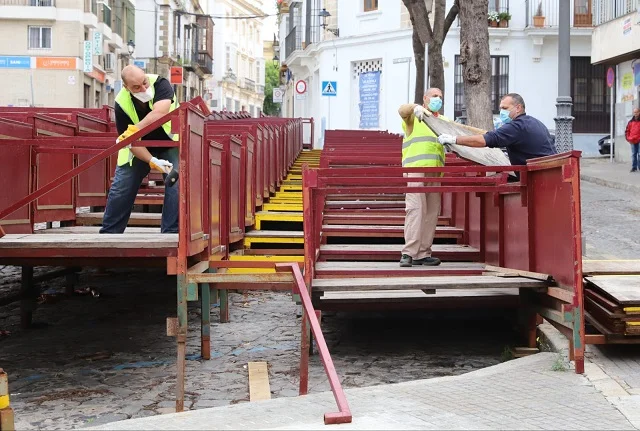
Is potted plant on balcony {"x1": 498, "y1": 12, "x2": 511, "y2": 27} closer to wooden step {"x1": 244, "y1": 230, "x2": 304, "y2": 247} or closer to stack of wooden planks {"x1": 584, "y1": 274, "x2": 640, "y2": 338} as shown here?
wooden step {"x1": 244, "y1": 230, "x2": 304, "y2": 247}

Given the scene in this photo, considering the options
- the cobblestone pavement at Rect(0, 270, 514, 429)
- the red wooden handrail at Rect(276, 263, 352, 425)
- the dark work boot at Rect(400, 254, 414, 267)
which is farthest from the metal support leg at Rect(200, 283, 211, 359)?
the dark work boot at Rect(400, 254, 414, 267)

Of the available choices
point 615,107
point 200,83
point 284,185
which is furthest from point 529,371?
point 200,83

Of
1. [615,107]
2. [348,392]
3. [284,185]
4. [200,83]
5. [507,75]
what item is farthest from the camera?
[200,83]

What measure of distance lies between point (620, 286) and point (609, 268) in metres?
0.81

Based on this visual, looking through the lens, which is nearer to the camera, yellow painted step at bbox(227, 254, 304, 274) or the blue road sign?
yellow painted step at bbox(227, 254, 304, 274)

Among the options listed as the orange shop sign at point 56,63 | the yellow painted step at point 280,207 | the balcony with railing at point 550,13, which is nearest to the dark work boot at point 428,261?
the yellow painted step at point 280,207

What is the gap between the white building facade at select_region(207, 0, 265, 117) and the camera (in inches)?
3531

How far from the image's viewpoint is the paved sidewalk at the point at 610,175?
2197cm

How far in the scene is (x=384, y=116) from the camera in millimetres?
37875

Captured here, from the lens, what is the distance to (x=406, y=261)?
8.70 metres

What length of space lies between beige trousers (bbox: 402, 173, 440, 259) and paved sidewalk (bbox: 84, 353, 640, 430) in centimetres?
248

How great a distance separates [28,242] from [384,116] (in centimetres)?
3134

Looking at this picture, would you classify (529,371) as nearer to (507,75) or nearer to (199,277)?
(199,277)

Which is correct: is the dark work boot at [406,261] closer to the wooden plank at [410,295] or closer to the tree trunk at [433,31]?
the wooden plank at [410,295]
